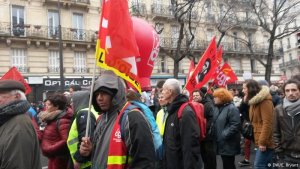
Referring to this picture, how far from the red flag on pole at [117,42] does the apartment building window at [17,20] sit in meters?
20.8

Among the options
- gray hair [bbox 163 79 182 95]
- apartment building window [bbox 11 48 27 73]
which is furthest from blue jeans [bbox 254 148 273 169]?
apartment building window [bbox 11 48 27 73]

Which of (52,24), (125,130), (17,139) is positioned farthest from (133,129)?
(52,24)

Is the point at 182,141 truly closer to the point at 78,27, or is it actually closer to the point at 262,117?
the point at 262,117

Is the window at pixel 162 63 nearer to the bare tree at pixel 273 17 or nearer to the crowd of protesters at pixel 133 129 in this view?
the bare tree at pixel 273 17

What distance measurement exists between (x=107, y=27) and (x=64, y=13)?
22642 mm

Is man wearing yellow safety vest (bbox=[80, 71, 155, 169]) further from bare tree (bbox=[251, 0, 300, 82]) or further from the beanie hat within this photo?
bare tree (bbox=[251, 0, 300, 82])

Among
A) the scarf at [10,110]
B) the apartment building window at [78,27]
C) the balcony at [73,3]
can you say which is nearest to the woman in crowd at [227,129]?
the scarf at [10,110]

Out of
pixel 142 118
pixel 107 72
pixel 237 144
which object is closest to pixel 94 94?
pixel 107 72

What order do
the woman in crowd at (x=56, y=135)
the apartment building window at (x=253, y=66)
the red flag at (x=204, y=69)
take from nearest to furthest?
the woman in crowd at (x=56, y=135)
the red flag at (x=204, y=69)
the apartment building window at (x=253, y=66)

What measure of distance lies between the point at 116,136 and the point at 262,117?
117 inches

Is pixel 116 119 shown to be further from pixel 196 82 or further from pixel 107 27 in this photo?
pixel 196 82

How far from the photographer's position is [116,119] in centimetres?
305

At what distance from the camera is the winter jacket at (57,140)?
4.47 m

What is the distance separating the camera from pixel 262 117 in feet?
17.3
